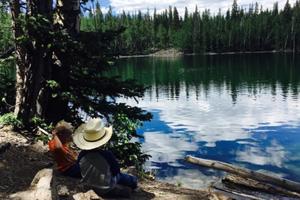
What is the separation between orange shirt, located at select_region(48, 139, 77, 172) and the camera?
909 centimetres

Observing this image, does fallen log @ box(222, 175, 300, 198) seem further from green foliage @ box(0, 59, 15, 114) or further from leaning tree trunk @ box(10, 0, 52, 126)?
green foliage @ box(0, 59, 15, 114)

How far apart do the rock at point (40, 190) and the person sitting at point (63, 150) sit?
52.9 inches

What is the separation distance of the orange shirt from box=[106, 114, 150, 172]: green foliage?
282cm

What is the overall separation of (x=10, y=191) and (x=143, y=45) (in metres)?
184

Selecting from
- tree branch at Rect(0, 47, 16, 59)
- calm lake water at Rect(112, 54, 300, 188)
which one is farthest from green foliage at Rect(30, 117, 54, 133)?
calm lake water at Rect(112, 54, 300, 188)

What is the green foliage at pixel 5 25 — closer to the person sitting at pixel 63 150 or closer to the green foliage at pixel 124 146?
the green foliage at pixel 124 146

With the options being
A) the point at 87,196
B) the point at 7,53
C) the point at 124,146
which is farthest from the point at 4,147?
the point at 7,53

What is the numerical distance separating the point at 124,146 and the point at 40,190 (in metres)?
6.00

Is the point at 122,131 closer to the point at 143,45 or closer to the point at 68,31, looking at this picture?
the point at 68,31

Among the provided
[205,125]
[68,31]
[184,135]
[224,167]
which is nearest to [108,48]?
[68,31]

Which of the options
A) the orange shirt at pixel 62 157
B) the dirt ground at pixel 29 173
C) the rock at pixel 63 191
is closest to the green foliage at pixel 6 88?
the dirt ground at pixel 29 173

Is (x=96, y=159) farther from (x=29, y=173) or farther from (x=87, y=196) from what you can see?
(x=29, y=173)

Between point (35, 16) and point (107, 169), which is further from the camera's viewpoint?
point (35, 16)

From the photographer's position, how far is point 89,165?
855 cm
